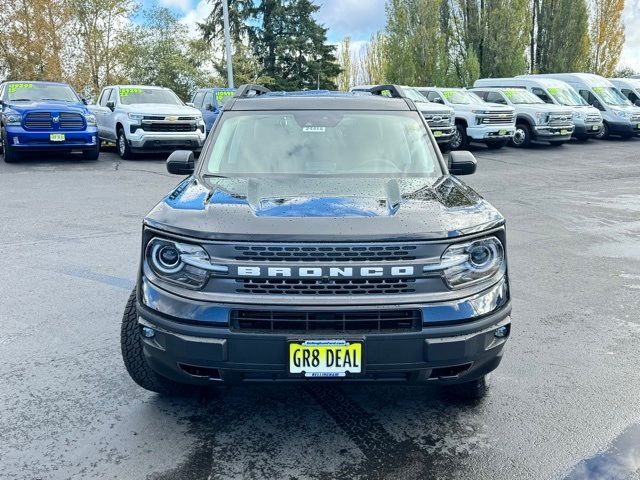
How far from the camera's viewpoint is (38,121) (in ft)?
47.8

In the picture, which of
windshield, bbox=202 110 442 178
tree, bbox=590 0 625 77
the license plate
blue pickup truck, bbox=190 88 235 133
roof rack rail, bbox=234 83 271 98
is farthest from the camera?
tree, bbox=590 0 625 77

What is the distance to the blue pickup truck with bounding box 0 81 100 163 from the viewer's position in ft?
47.5

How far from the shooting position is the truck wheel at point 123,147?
16381mm

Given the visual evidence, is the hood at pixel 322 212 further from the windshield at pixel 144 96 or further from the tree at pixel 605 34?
the tree at pixel 605 34

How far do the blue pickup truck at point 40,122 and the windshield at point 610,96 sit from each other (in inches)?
752

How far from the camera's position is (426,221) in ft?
10.0

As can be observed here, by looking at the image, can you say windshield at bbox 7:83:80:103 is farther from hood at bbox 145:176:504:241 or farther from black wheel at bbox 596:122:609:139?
black wheel at bbox 596:122:609:139

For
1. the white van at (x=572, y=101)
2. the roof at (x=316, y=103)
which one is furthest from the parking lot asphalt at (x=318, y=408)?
the white van at (x=572, y=101)

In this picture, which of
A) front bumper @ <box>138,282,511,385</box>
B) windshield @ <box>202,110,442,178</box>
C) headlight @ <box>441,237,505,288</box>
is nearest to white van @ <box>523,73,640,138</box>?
windshield @ <box>202,110,442,178</box>

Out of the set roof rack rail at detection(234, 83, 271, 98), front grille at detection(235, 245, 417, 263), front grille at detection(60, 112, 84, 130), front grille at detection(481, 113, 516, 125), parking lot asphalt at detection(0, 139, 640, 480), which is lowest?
parking lot asphalt at detection(0, 139, 640, 480)

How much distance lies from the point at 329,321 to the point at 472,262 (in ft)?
2.55

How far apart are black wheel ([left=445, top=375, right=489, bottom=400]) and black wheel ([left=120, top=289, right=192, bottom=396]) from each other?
60.1 inches

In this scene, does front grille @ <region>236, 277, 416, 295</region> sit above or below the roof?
below

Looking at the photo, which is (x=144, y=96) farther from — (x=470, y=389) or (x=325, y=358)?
(x=325, y=358)
